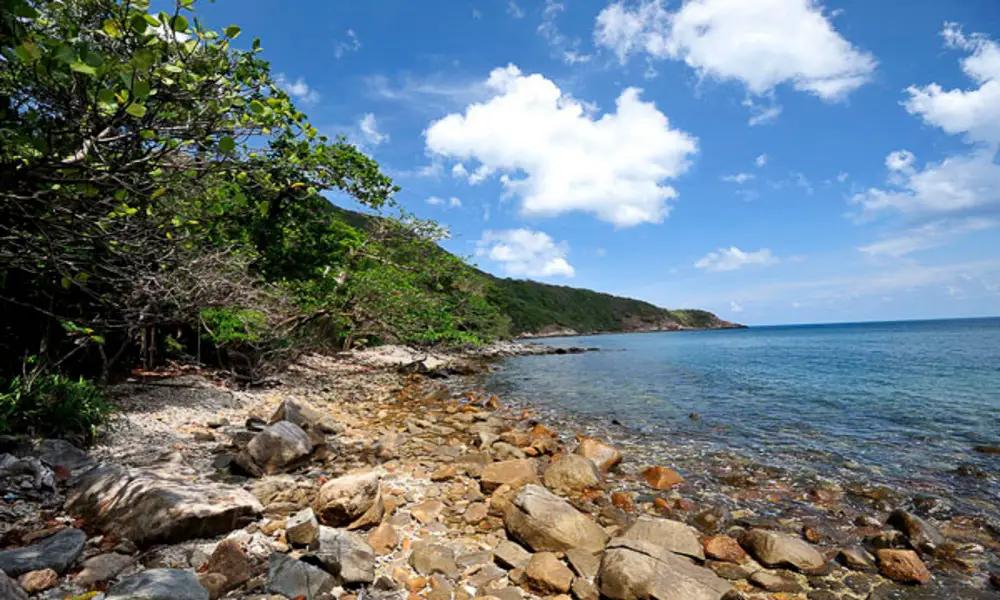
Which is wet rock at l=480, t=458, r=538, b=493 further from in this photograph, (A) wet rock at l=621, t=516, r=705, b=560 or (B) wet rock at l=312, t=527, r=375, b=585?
(B) wet rock at l=312, t=527, r=375, b=585

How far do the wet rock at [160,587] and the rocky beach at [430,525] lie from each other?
13mm

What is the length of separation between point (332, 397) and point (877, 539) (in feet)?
45.7

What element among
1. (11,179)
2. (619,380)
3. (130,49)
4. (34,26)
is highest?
(34,26)

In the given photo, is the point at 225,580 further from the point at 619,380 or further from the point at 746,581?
the point at 619,380

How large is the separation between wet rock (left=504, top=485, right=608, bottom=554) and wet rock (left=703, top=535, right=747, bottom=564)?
133cm

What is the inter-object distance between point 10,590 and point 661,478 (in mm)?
8345

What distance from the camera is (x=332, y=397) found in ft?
49.0

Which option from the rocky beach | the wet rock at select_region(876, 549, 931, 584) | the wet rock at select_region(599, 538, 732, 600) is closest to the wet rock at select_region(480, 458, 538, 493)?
the rocky beach

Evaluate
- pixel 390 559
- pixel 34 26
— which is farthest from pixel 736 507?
pixel 34 26

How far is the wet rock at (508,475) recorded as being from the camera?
288 inches

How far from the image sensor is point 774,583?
5.03 metres

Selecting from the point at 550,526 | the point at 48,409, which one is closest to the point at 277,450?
the point at 48,409

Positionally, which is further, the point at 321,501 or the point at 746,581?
the point at 321,501

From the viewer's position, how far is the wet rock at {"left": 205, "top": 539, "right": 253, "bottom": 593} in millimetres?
4027
